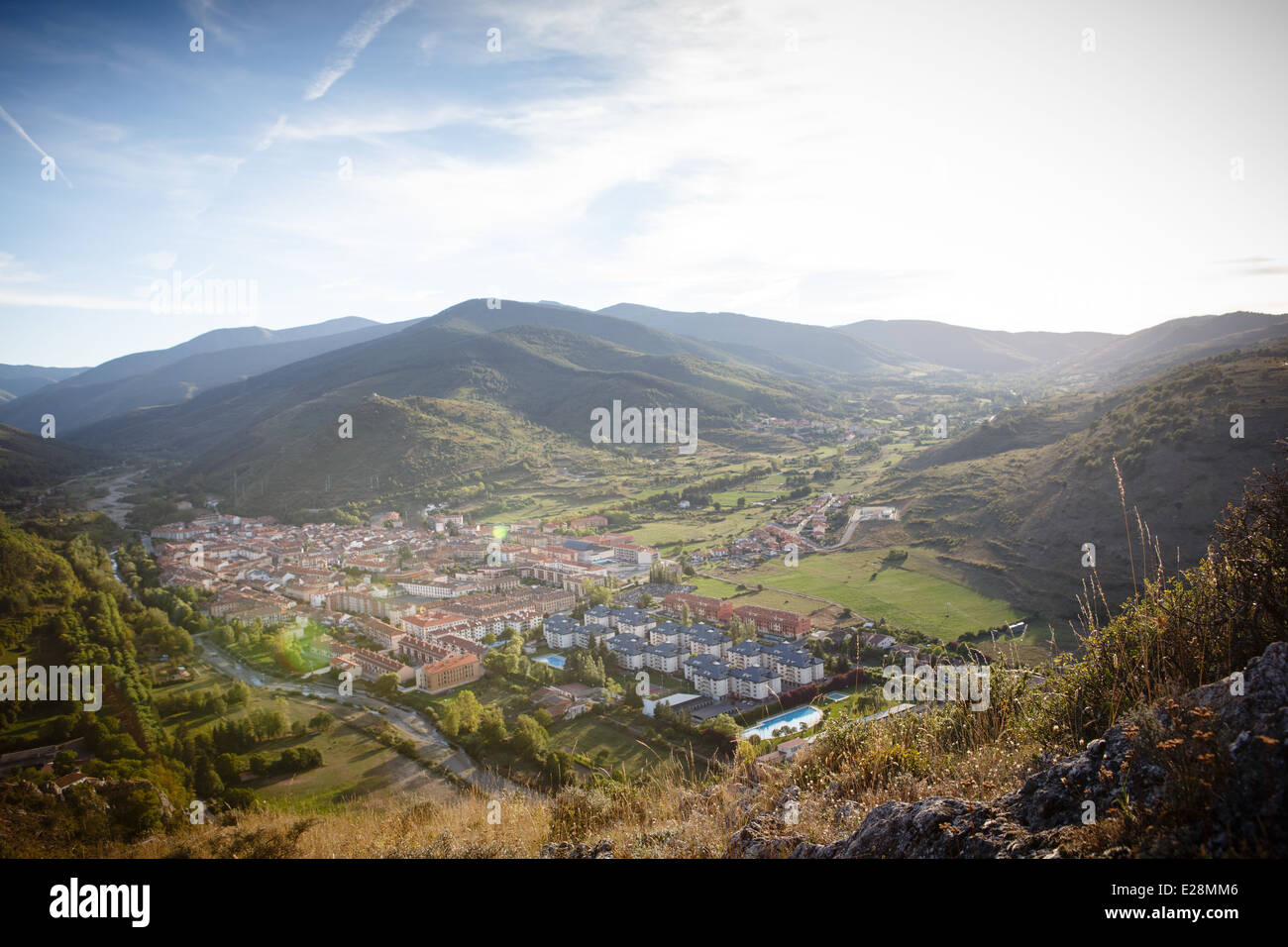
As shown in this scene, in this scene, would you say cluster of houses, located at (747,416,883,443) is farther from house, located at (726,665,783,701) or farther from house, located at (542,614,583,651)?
house, located at (726,665,783,701)

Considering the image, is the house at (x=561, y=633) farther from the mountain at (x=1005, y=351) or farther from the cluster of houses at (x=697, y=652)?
the mountain at (x=1005, y=351)

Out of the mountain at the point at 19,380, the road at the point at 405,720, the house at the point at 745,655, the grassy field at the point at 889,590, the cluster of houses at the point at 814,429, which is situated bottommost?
the road at the point at 405,720

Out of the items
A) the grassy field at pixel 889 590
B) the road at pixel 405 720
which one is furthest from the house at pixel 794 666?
the road at pixel 405 720

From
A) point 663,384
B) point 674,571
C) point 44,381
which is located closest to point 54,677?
point 674,571
